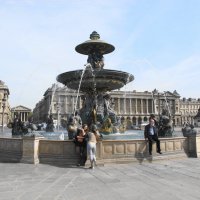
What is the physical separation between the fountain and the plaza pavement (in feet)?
23.6

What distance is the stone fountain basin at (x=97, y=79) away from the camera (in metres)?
16.1

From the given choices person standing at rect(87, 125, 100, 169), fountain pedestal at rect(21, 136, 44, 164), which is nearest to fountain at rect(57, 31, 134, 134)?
fountain pedestal at rect(21, 136, 44, 164)

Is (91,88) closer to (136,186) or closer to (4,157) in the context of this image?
(4,157)

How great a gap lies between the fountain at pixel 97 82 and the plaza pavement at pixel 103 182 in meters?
7.20

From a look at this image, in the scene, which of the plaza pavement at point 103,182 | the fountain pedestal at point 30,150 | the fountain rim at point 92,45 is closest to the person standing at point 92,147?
the plaza pavement at point 103,182

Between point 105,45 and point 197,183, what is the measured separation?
12594mm

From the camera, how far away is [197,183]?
280 inches

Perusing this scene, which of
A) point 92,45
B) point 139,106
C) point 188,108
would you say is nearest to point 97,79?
point 92,45

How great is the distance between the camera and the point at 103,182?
7.24 metres

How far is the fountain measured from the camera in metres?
16.4

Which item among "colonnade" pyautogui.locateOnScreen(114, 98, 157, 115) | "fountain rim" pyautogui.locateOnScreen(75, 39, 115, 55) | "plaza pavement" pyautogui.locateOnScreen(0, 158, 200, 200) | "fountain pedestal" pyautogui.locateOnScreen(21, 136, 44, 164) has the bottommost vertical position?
"plaza pavement" pyautogui.locateOnScreen(0, 158, 200, 200)

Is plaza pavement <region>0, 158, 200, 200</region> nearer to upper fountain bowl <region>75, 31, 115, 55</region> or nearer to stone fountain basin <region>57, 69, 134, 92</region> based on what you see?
stone fountain basin <region>57, 69, 134, 92</region>

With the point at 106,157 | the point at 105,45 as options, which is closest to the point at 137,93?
the point at 105,45

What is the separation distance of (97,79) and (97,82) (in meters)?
0.30
